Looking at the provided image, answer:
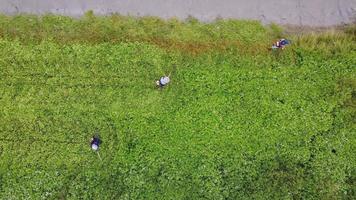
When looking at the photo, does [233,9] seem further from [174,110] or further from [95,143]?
[95,143]

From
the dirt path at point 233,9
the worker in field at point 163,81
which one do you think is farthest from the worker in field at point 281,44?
the worker in field at point 163,81

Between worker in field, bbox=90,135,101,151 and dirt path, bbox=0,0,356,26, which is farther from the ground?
dirt path, bbox=0,0,356,26

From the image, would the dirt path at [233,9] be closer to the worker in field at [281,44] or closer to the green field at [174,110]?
the green field at [174,110]

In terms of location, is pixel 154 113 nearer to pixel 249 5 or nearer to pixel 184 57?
pixel 184 57

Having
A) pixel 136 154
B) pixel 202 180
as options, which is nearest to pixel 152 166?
pixel 136 154

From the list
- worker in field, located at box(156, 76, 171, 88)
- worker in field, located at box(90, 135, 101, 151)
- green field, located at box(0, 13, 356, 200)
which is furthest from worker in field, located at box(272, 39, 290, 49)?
worker in field, located at box(90, 135, 101, 151)

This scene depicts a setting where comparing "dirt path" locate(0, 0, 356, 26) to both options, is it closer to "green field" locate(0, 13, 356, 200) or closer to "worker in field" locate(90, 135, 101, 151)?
"green field" locate(0, 13, 356, 200)

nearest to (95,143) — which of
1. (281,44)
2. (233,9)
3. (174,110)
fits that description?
(174,110)
